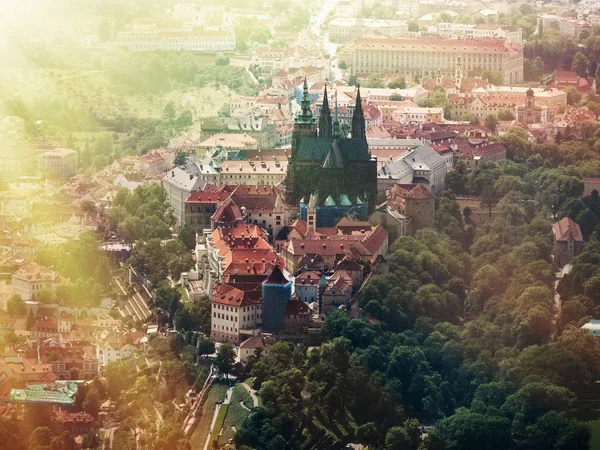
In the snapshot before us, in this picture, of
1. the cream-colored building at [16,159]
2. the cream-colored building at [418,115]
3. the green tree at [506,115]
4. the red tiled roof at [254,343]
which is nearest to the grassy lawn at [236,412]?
the red tiled roof at [254,343]

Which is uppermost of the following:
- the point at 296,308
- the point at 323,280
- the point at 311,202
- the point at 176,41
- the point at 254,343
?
the point at 311,202

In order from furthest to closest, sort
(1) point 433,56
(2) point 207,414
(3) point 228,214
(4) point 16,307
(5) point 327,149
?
(1) point 433,56 < (5) point 327,149 < (3) point 228,214 < (4) point 16,307 < (2) point 207,414

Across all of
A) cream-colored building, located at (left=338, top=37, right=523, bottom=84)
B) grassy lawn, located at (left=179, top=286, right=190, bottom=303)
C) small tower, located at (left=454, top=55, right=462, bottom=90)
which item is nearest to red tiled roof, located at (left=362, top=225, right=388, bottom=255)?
grassy lawn, located at (left=179, top=286, right=190, bottom=303)

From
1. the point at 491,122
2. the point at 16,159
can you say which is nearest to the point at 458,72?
the point at 491,122

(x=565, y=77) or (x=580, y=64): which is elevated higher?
(x=565, y=77)

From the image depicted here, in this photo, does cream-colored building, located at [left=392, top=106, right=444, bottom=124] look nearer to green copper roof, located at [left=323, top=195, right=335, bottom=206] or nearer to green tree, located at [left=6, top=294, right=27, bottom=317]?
green copper roof, located at [left=323, top=195, right=335, bottom=206]

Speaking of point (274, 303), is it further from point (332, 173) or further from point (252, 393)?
point (332, 173)

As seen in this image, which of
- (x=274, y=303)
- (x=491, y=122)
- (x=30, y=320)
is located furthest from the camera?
(x=491, y=122)
